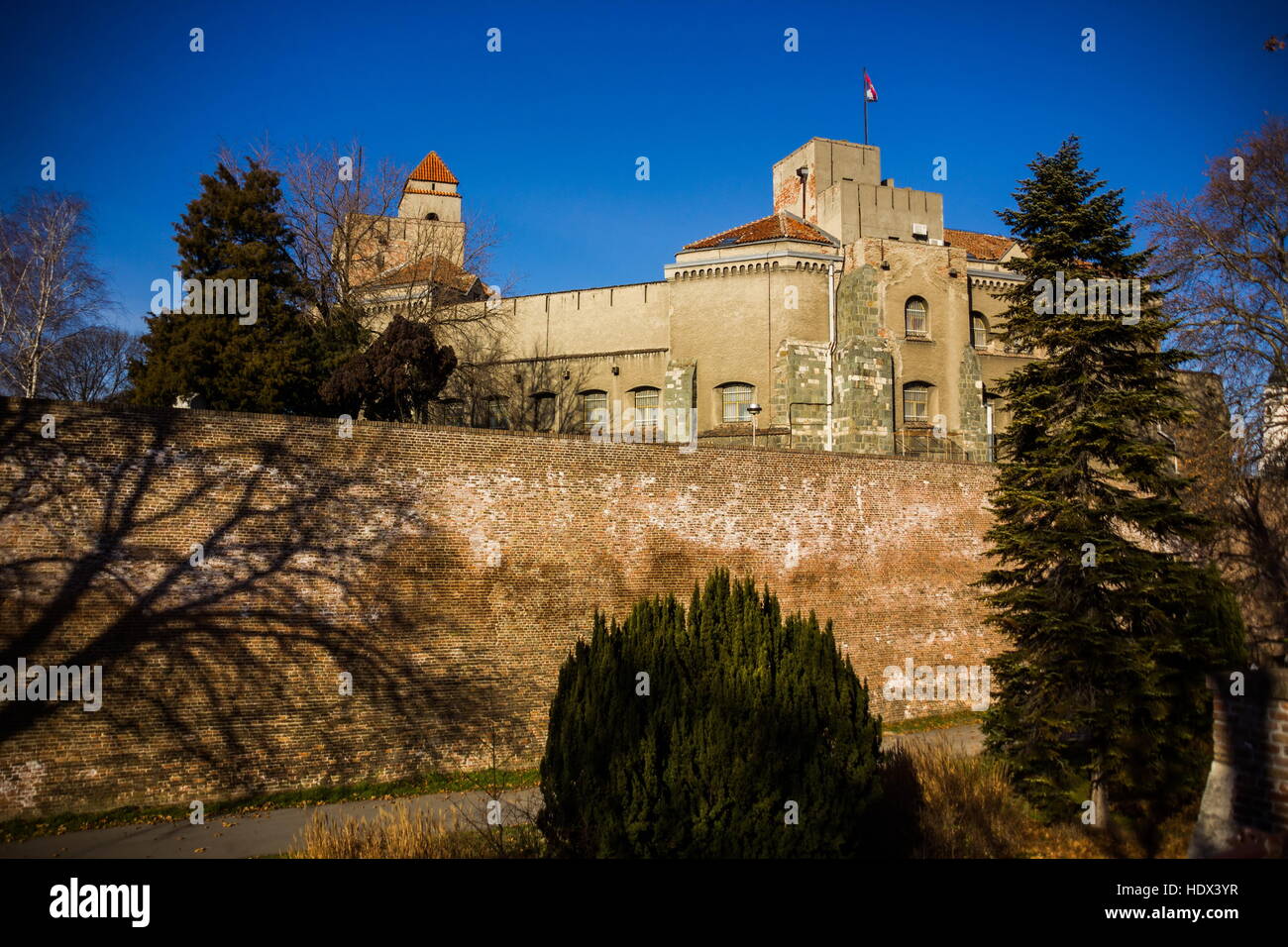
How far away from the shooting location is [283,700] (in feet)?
44.9

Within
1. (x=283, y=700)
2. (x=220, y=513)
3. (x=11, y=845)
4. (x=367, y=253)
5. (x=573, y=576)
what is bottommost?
(x=11, y=845)

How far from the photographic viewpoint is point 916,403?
29.5m

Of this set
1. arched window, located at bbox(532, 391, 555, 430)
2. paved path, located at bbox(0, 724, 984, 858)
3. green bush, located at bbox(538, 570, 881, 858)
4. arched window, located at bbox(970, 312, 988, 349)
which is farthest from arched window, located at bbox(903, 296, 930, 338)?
paved path, located at bbox(0, 724, 984, 858)

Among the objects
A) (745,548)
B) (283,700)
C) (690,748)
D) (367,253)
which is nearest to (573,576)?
(745,548)

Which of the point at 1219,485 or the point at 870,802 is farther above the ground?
the point at 1219,485

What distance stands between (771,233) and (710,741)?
926 inches

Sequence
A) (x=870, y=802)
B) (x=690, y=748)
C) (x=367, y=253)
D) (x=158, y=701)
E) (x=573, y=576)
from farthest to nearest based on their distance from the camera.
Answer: (x=367, y=253)
(x=573, y=576)
(x=158, y=701)
(x=870, y=802)
(x=690, y=748)

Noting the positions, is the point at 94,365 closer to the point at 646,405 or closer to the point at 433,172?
the point at 433,172

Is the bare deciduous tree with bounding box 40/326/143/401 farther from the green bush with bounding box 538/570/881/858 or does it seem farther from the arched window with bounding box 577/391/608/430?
the green bush with bounding box 538/570/881/858

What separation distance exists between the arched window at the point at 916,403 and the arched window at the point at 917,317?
1904 millimetres

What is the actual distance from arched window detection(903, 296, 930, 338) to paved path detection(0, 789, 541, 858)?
22.5 meters

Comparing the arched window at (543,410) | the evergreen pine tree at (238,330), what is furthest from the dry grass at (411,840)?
the arched window at (543,410)
